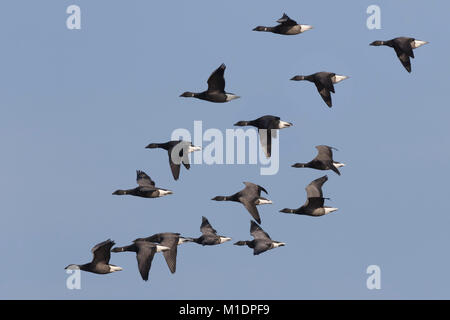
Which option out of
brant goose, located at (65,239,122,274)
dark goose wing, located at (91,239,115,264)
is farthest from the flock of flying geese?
dark goose wing, located at (91,239,115,264)

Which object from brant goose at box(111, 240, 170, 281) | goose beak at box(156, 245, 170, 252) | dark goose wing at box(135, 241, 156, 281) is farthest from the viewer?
goose beak at box(156, 245, 170, 252)

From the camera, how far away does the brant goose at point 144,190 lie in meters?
82.2

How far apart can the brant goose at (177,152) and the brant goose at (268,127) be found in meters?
Answer: 3.57

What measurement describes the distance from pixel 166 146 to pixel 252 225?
21.4 ft

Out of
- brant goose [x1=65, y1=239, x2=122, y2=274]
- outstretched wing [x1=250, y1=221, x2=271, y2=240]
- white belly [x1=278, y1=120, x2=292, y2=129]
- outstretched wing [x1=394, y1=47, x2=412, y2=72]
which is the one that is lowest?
brant goose [x1=65, y1=239, x2=122, y2=274]

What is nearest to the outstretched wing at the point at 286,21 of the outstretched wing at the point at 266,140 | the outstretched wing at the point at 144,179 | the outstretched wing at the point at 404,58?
the outstretched wing at the point at 266,140

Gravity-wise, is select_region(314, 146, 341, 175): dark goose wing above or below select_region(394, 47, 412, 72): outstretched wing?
below

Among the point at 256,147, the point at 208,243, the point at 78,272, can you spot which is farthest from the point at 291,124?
the point at 78,272

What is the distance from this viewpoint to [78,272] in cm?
8100

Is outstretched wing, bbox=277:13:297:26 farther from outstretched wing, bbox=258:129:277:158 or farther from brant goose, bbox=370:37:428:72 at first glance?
brant goose, bbox=370:37:428:72

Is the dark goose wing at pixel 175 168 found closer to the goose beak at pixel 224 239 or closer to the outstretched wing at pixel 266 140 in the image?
the outstretched wing at pixel 266 140

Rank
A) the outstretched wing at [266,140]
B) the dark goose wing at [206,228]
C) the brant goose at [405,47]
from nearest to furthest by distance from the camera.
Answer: the outstretched wing at [266,140], the brant goose at [405,47], the dark goose wing at [206,228]

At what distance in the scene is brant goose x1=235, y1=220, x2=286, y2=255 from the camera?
3182 inches

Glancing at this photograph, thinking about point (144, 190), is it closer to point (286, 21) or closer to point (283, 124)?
point (283, 124)
